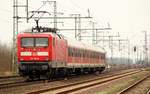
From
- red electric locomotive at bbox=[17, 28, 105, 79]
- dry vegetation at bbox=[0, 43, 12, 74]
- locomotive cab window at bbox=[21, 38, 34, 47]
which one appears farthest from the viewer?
dry vegetation at bbox=[0, 43, 12, 74]

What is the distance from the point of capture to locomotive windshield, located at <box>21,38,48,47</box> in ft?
94.9

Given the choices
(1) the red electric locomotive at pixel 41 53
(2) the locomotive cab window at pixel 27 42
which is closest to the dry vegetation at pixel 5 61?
(1) the red electric locomotive at pixel 41 53

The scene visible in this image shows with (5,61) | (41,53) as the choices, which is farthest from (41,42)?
Answer: (5,61)

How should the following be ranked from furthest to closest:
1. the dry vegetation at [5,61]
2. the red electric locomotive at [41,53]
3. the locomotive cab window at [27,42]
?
the dry vegetation at [5,61] → the locomotive cab window at [27,42] → the red electric locomotive at [41,53]

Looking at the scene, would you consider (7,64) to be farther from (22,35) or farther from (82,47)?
(22,35)

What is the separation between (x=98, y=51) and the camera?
175ft

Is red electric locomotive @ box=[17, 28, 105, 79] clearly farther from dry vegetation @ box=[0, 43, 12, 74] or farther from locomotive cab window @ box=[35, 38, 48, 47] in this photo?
dry vegetation @ box=[0, 43, 12, 74]

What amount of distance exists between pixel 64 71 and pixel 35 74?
474 cm

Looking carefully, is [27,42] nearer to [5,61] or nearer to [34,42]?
[34,42]

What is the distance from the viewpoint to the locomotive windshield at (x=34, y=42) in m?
28.9

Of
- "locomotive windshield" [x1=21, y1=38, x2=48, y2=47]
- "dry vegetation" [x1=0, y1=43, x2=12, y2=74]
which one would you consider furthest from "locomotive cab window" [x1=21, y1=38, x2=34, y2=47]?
"dry vegetation" [x1=0, y1=43, x2=12, y2=74]

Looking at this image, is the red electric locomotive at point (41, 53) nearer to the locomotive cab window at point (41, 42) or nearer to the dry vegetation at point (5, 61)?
the locomotive cab window at point (41, 42)

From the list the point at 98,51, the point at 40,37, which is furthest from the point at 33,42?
the point at 98,51

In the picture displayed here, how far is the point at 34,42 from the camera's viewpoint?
29016mm
